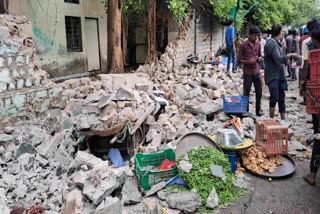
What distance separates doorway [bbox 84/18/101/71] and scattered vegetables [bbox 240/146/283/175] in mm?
8965

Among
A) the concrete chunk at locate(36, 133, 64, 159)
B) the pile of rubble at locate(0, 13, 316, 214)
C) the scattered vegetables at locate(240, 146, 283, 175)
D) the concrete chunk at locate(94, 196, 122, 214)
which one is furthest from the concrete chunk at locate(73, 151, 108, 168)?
the scattered vegetables at locate(240, 146, 283, 175)

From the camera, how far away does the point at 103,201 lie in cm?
345

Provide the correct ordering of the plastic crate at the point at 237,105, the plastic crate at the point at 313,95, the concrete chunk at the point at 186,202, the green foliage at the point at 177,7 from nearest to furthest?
the concrete chunk at the point at 186,202, the plastic crate at the point at 313,95, the plastic crate at the point at 237,105, the green foliage at the point at 177,7

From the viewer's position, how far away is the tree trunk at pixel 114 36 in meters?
8.23

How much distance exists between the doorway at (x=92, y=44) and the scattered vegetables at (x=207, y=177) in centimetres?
919

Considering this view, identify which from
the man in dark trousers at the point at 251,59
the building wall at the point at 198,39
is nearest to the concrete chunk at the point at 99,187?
the man in dark trousers at the point at 251,59

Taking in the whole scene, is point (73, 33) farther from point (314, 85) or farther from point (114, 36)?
point (314, 85)

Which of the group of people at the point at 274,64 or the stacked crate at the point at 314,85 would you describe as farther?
the group of people at the point at 274,64

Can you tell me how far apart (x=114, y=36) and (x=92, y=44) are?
4245 mm

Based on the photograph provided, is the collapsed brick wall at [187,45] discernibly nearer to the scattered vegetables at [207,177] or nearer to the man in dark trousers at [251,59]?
the man in dark trousers at [251,59]

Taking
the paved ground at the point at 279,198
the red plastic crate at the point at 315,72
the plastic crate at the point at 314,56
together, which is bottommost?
the paved ground at the point at 279,198

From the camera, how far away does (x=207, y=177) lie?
375 cm

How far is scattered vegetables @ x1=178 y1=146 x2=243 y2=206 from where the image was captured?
3.69 metres

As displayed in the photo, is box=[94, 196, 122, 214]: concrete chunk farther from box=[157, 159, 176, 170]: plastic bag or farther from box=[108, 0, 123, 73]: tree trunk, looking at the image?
box=[108, 0, 123, 73]: tree trunk
